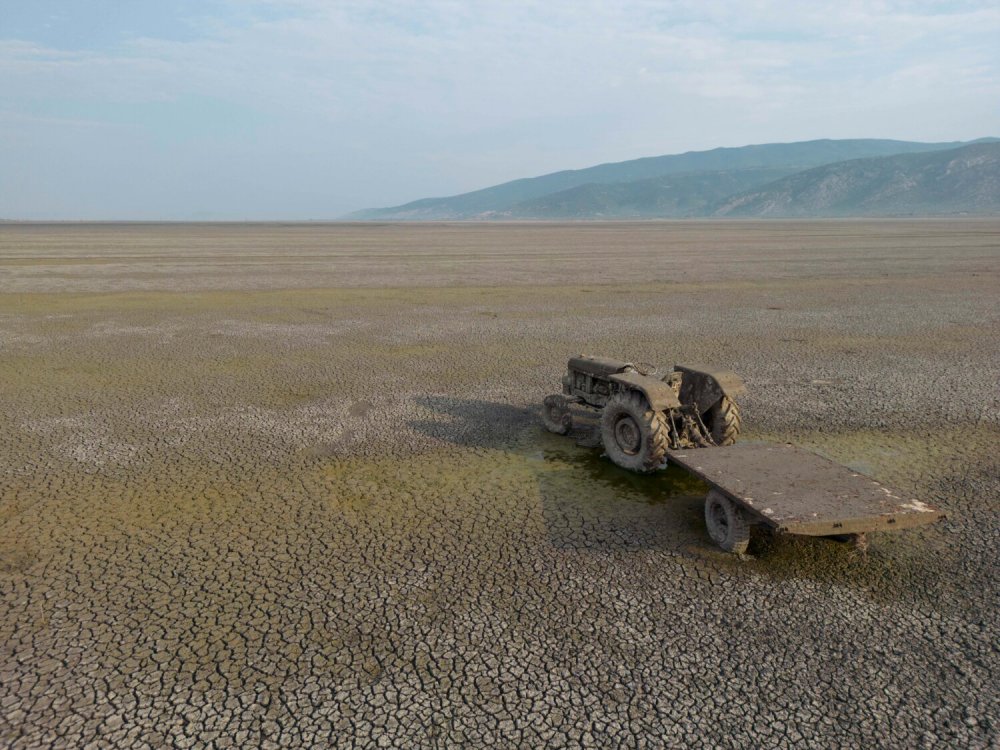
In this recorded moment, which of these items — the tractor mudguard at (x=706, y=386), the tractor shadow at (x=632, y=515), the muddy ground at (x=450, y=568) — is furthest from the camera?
the tractor mudguard at (x=706, y=386)

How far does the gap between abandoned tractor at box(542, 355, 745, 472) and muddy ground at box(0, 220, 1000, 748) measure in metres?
0.45

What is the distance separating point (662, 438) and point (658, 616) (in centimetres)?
292

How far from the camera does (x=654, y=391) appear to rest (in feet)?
27.3

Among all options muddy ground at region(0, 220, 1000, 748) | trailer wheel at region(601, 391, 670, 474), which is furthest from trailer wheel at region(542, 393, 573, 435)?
trailer wheel at region(601, 391, 670, 474)

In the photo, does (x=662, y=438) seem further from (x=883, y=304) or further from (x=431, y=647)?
(x=883, y=304)

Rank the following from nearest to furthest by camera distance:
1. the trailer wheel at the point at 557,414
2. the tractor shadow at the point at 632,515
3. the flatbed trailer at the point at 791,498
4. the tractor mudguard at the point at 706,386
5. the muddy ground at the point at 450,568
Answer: the muddy ground at the point at 450,568
the flatbed trailer at the point at 791,498
the tractor shadow at the point at 632,515
the tractor mudguard at the point at 706,386
the trailer wheel at the point at 557,414

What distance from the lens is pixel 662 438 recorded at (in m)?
8.17

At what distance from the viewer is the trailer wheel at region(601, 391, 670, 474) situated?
818cm

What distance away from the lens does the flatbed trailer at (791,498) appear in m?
5.91

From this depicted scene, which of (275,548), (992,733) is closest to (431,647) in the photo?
(275,548)

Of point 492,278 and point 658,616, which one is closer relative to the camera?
point 658,616

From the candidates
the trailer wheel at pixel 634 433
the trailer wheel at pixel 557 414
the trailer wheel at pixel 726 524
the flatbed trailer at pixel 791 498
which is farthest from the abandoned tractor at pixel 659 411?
the trailer wheel at pixel 726 524

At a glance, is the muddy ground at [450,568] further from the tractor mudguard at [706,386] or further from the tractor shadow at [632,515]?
the tractor mudguard at [706,386]

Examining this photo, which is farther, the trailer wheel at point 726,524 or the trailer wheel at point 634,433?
the trailer wheel at point 634,433
